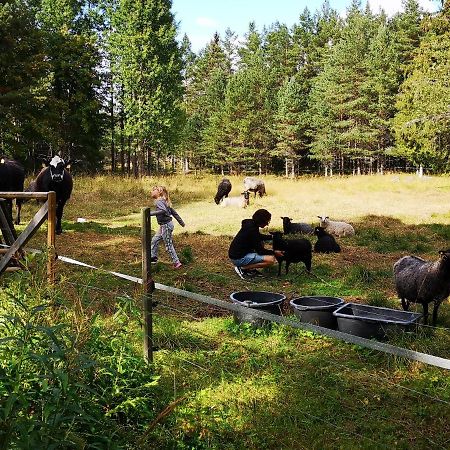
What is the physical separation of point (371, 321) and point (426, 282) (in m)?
1.13

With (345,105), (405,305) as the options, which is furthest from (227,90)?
(405,305)

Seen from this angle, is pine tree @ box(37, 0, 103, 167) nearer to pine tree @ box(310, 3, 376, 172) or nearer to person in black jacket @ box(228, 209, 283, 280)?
pine tree @ box(310, 3, 376, 172)

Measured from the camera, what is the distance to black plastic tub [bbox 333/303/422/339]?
5.09 metres

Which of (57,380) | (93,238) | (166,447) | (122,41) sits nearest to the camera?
(57,380)

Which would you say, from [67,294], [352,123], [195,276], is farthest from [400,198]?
[352,123]

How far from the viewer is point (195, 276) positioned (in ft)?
26.7

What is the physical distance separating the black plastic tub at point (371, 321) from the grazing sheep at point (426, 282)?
410 mm

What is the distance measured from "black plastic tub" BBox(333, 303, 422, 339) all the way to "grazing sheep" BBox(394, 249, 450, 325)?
41 cm

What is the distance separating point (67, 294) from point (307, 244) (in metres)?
5.17

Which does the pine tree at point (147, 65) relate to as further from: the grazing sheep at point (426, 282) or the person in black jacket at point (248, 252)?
the grazing sheep at point (426, 282)

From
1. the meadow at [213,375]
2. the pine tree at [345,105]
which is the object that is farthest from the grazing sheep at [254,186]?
the pine tree at [345,105]

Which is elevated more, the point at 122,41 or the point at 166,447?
the point at 122,41

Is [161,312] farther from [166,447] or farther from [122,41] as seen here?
[122,41]

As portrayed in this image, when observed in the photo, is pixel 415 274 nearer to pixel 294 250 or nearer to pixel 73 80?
pixel 294 250
